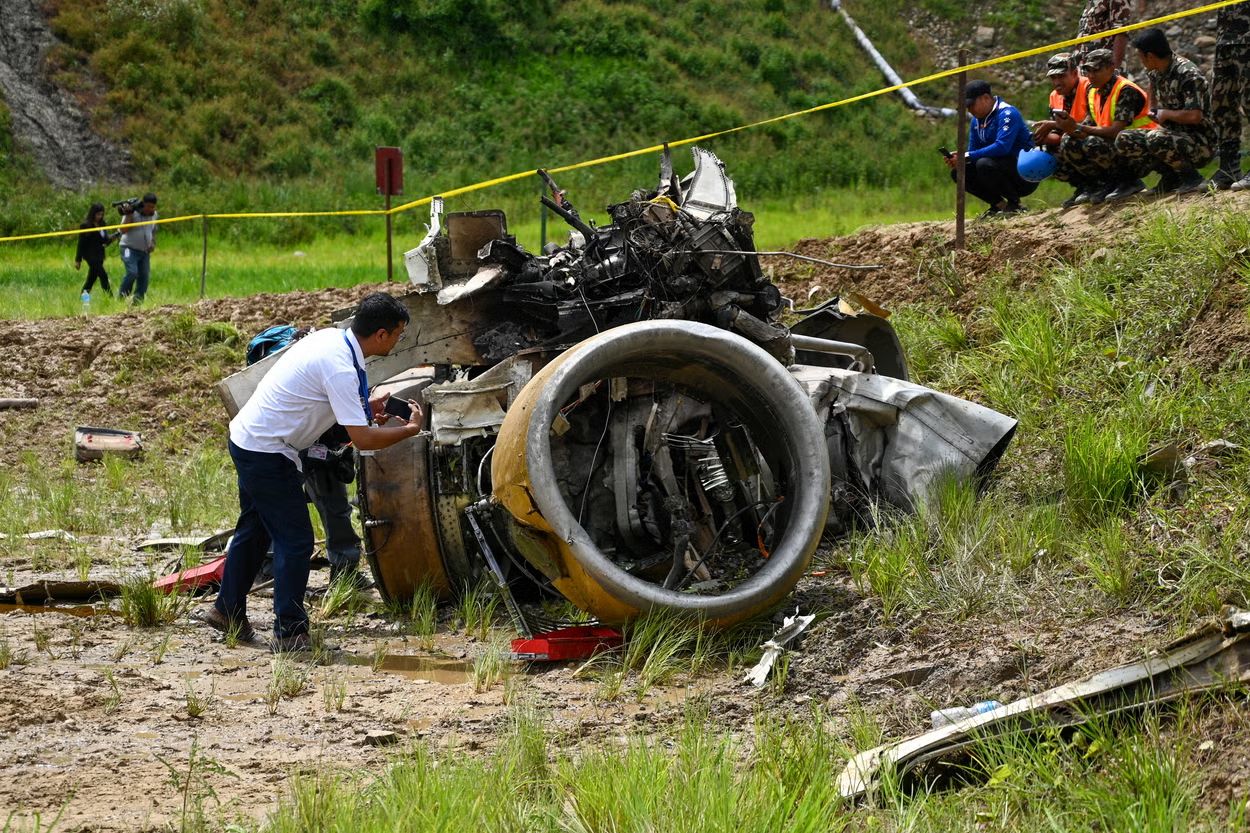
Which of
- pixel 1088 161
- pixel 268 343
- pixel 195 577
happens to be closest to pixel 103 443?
pixel 268 343

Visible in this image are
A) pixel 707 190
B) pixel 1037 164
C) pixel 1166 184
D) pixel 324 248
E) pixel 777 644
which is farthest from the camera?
pixel 324 248

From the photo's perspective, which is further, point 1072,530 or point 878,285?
point 878,285

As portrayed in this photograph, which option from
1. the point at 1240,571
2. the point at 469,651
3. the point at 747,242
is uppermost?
the point at 747,242

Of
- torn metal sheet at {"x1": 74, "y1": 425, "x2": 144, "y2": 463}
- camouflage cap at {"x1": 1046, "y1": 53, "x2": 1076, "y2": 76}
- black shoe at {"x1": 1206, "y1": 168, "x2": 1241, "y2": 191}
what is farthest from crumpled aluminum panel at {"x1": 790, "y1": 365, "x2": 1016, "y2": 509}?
torn metal sheet at {"x1": 74, "y1": 425, "x2": 144, "y2": 463}

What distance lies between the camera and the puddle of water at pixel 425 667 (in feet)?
20.4

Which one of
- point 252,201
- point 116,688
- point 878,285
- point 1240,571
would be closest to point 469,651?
point 116,688

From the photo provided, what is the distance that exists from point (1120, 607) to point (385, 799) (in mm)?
3030

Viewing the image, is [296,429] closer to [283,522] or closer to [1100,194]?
[283,522]

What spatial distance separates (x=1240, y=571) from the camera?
517 centimetres

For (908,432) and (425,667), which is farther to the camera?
(908,432)

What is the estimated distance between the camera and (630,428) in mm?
6961

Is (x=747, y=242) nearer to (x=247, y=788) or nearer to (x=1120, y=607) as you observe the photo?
(x=1120, y=607)

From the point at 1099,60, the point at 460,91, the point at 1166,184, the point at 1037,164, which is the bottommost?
the point at 1166,184

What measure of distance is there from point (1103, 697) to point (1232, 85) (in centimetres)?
657
